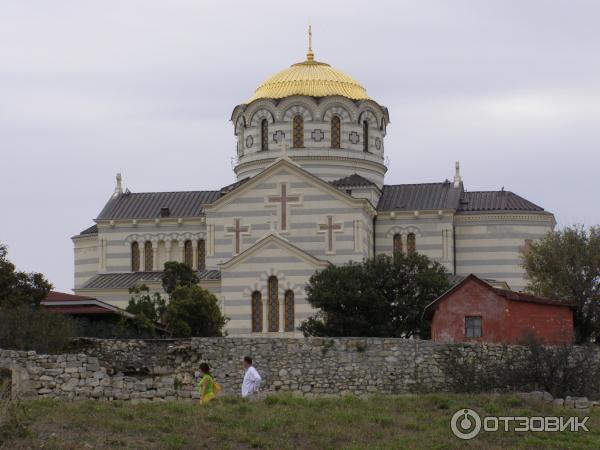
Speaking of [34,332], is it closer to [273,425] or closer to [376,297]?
[273,425]

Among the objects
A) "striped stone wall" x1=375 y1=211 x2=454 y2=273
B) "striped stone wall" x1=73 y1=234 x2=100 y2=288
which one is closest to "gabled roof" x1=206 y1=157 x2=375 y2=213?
"striped stone wall" x1=375 y1=211 x2=454 y2=273

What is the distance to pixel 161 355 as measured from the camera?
35.2 m

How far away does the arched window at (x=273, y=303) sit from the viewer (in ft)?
202

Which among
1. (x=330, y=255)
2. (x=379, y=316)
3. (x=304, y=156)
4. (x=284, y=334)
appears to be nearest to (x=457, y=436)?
(x=379, y=316)

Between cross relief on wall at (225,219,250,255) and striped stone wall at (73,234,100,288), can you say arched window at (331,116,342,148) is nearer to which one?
cross relief on wall at (225,219,250,255)

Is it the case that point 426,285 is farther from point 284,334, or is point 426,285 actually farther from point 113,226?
point 113,226

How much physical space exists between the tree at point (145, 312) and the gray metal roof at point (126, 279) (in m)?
1.98

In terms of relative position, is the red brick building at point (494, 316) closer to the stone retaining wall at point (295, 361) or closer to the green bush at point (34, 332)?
the stone retaining wall at point (295, 361)

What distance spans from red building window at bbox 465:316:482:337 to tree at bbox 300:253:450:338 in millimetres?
7458

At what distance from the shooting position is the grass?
25.4m

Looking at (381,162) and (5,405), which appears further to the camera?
(381,162)

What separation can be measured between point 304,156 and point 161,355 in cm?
3418

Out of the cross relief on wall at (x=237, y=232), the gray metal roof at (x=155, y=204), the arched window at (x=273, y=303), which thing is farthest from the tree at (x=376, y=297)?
the gray metal roof at (x=155, y=204)

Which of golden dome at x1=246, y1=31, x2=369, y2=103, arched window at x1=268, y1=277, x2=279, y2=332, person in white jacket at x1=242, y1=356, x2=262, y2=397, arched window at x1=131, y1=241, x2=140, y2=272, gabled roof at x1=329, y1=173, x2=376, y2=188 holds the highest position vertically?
golden dome at x1=246, y1=31, x2=369, y2=103
